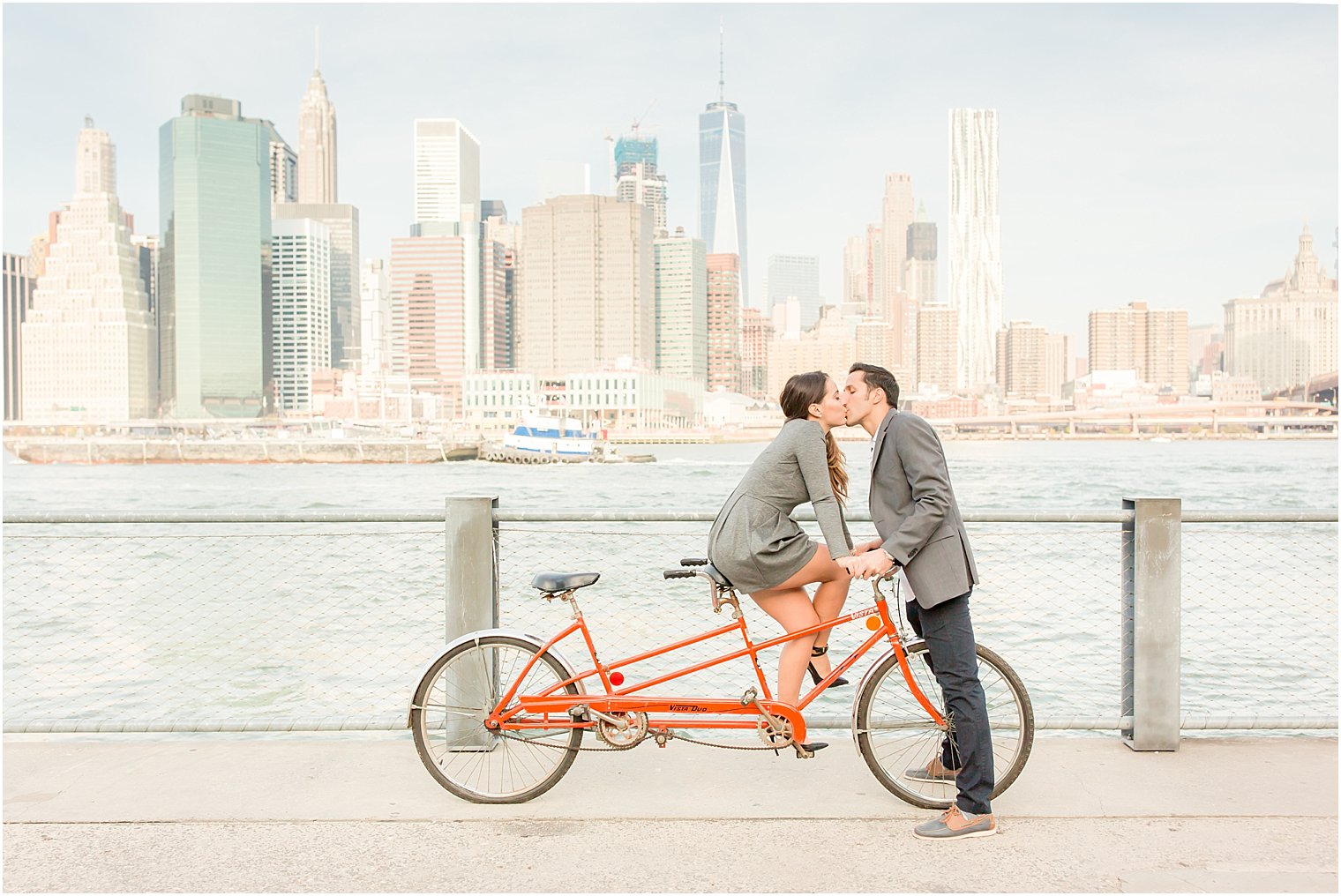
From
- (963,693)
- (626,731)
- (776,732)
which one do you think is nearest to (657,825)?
(626,731)

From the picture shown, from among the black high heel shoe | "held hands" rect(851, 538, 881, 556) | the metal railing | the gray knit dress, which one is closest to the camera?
the gray knit dress

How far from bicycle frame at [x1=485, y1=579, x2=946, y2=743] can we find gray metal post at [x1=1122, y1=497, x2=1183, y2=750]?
1.21 m

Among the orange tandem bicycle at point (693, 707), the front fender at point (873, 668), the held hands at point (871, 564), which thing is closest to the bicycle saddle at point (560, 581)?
the orange tandem bicycle at point (693, 707)

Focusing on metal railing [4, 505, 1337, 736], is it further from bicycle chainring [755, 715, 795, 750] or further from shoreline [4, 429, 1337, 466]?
shoreline [4, 429, 1337, 466]

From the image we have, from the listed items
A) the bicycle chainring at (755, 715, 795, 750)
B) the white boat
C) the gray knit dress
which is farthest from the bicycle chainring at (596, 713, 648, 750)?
the white boat

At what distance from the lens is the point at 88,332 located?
19150cm

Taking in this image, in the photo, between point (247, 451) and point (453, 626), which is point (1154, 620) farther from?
point (247, 451)

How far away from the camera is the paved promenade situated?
3.70 metres

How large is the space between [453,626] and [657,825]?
1396 mm

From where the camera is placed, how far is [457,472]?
91562 mm

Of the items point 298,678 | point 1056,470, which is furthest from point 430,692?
point 1056,470

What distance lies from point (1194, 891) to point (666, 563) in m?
20.6

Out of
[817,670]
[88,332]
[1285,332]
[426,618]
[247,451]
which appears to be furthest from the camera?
[88,332]

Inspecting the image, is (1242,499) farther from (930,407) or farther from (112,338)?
(112,338)
